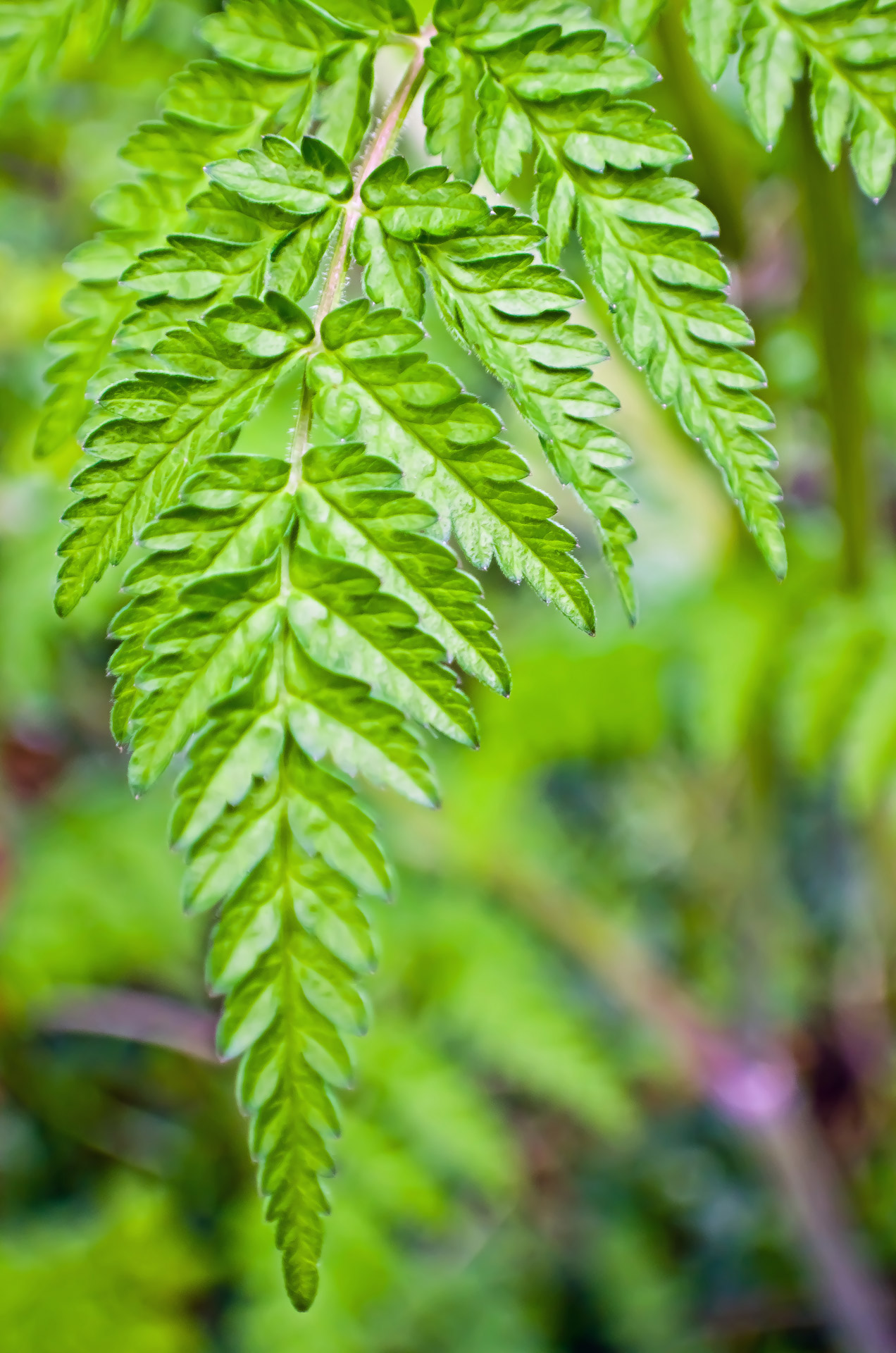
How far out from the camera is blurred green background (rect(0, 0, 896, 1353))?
3.84ft

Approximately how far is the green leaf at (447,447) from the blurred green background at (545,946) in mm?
389

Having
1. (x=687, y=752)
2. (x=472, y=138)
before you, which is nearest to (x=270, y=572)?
(x=472, y=138)

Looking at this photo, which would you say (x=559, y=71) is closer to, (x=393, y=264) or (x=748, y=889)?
(x=393, y=264)

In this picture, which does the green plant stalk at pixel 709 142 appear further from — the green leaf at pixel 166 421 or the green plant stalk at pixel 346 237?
the green leaf at pixel 166 421

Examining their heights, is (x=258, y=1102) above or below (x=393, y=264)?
below

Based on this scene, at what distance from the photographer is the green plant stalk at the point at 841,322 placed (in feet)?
2.76

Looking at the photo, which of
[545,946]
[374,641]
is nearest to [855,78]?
[374,641]

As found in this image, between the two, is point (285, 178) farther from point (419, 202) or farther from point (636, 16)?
point (636, 16)

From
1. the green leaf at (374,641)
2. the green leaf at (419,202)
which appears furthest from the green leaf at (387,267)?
the green leaf at (374,641)

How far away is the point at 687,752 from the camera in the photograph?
1.58 metres

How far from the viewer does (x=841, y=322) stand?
36.6 inches

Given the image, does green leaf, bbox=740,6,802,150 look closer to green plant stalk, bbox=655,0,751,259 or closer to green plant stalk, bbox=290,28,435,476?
green plant stalk, bbox=290,28,435,476

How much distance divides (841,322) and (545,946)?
1376 millimetres

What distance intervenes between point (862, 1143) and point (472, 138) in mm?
1842
